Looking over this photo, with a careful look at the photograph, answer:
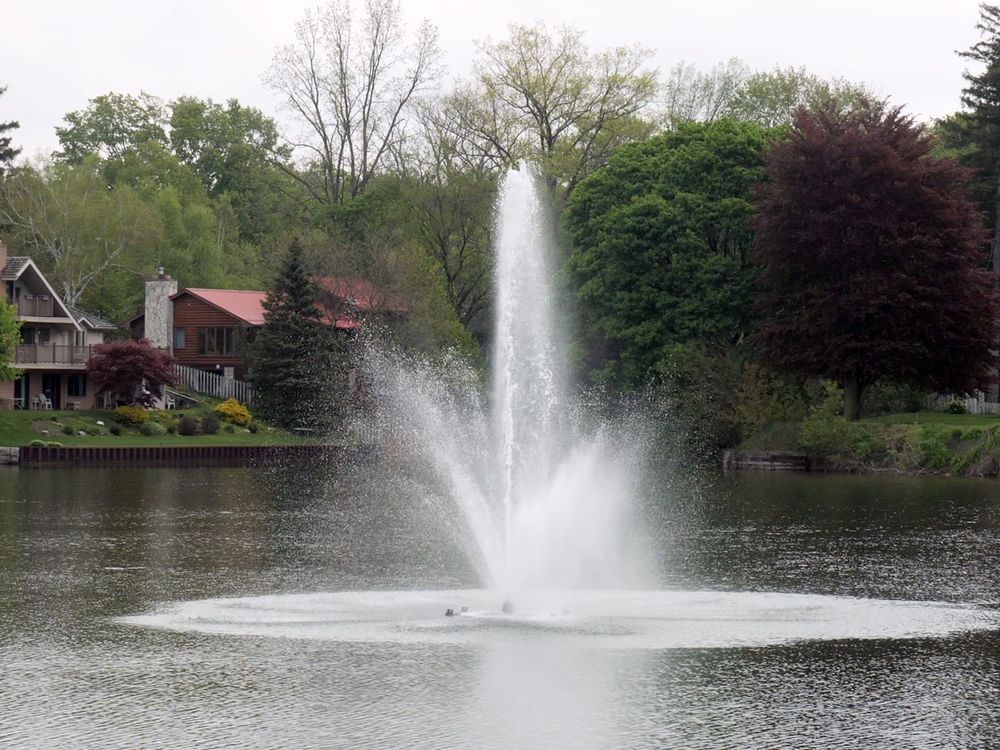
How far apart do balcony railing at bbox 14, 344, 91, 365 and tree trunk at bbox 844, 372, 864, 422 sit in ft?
133

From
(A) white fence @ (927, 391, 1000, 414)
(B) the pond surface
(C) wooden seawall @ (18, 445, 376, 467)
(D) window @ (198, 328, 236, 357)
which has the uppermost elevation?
(D) window @ (198, 328, 236, 357)

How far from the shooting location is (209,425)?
7912 cm

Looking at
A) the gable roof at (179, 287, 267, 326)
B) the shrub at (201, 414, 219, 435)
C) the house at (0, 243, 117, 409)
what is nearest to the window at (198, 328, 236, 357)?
the gable roof at (179, 287, 267, 326)

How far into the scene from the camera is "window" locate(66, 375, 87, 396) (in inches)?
3376

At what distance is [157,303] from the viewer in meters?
95.5

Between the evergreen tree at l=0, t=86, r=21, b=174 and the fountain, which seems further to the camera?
the evergreen tree at l=0, t=86, r=21, b=174

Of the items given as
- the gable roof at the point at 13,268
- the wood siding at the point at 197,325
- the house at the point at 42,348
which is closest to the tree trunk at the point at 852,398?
the wood siding at the point at 197,325

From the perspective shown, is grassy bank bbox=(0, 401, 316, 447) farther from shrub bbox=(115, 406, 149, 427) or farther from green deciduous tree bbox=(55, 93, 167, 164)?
green deciduous tree bbox=(55, 93, 167, 164)

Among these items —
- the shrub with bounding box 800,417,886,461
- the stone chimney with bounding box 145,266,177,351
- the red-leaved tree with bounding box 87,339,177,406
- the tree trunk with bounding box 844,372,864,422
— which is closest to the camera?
the shrub with bounding box 800,417,886,461

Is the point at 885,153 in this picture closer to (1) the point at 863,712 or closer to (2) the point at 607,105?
(2) the point at 607,105

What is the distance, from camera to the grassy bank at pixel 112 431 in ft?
239

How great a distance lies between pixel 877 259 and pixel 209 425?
34.2m

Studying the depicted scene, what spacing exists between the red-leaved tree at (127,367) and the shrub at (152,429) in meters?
4.35

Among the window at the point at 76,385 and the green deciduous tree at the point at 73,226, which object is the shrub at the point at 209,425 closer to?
the window at the point at 76,385
